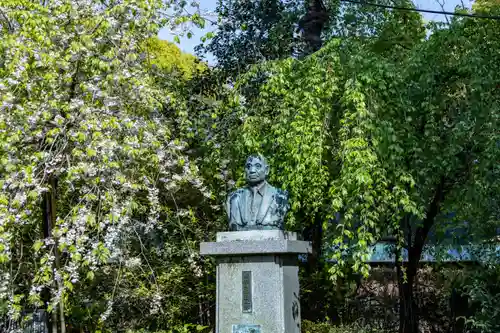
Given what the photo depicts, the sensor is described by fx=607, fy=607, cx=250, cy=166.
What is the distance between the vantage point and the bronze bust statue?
18.1ft

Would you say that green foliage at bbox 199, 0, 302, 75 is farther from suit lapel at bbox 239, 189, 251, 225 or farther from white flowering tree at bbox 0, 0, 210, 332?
suit lapel at bbox 239, 189, 251, 225

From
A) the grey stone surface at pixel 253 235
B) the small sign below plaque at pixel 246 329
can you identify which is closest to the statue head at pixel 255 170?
the grey stone surface at pixel 253 235

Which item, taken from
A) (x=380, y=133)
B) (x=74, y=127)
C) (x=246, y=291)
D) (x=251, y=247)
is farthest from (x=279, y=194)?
(x=74, y=127)

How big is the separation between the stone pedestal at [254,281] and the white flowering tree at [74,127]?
1074 millimetres

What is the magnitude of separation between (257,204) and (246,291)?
0.79 metres

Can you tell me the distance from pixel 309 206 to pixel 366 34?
457 cm

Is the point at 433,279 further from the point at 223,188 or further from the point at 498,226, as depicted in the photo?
the point at 223,188

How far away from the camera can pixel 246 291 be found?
5414 mm

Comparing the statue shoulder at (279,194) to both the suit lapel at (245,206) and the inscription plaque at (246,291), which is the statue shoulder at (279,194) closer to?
the suit lapel at (245,206)

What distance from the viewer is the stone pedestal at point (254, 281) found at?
17.4ft

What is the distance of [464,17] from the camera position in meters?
8.00

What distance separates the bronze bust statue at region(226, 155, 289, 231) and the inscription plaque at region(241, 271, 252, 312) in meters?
0.44

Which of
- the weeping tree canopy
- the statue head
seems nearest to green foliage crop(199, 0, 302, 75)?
the weeping tree canopy

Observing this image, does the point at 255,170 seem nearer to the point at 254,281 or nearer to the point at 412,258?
the point at 254,281
